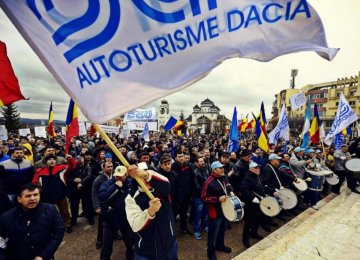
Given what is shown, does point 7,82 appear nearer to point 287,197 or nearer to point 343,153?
point 287,197

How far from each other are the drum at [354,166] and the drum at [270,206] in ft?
18.0

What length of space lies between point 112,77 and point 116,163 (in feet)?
20.9

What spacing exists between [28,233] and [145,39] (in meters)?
2.87

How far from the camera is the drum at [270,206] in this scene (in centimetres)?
517

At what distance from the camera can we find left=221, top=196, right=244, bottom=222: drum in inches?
176

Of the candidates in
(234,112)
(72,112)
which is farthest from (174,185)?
(234,112)

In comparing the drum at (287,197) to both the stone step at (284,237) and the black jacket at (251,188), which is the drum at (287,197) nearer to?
the stone step at (284,237)

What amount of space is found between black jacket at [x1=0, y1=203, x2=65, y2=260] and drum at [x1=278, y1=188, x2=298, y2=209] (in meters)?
5.39

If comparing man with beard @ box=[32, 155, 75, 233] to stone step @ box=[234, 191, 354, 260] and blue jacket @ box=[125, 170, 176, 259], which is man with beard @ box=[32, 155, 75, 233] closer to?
blue jacket @ box=[125, 170, 176, 259]

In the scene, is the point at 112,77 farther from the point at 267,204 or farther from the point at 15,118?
the point at 15,118

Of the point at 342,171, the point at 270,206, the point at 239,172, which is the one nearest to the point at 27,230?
the point at 270,206

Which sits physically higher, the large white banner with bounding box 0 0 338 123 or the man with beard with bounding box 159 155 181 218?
the large white banner with bounding box 0 0 338 123

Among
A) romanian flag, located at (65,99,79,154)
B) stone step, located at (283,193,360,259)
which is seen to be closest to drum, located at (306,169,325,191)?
stone step, located at (283,193,360,259)

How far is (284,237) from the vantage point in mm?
5016
